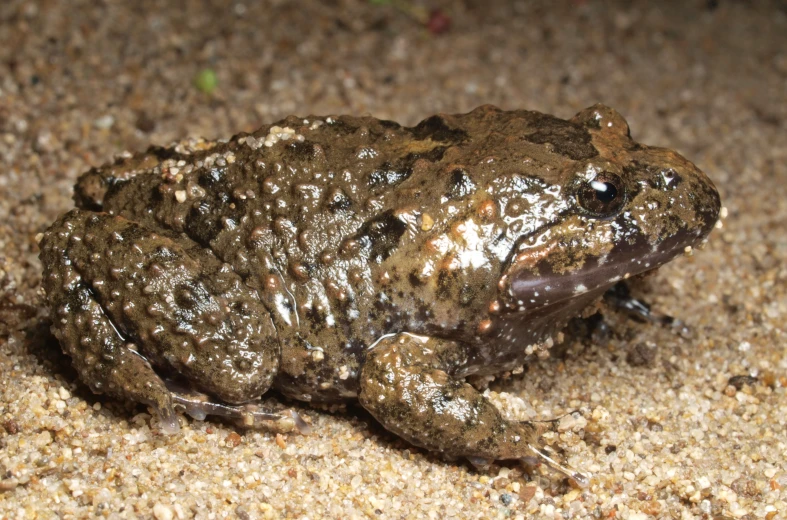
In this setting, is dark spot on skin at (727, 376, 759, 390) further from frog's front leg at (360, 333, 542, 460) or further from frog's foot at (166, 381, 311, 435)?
frog's foot at (166, 381, 311, 435)

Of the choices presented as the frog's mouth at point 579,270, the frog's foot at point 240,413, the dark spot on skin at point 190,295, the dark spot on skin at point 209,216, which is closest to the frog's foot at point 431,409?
the frog's foot at point 240,413

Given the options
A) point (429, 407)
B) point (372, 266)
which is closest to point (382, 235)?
point (372, 266)

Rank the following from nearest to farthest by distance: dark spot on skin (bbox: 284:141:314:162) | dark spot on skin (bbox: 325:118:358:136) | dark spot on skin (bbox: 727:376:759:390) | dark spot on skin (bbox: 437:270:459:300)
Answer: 1. dark spot on skin (bbox: 437:270:459:300)
2. dark spot on skin (bbox: 284:141:314:162)
3. dark spot on skin (bbox: 325:118:358:136)
4. dark spot on skin (bbox: 727:376:759:390)

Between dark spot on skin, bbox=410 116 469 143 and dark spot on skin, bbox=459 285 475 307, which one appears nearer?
dark spot on skin, bbox=459 285 475 307

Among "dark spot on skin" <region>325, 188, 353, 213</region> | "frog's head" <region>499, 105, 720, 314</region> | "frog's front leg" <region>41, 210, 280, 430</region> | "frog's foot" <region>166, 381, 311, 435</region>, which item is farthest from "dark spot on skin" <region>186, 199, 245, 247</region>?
"frog's head" <region>499, 105, 720, 314</region>

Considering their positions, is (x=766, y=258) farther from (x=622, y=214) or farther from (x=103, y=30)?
(x=103, y=30)

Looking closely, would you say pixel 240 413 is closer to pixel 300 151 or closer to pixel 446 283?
pixel 446 283
